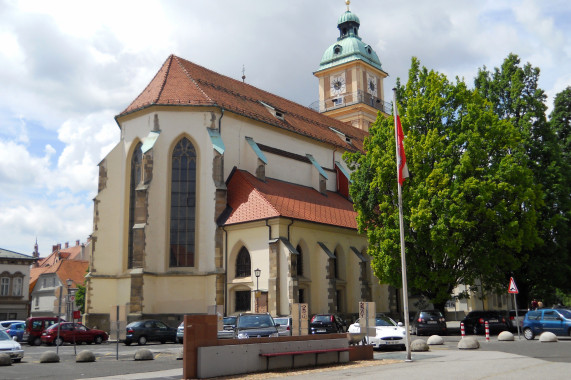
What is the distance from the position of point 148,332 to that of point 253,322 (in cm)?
976

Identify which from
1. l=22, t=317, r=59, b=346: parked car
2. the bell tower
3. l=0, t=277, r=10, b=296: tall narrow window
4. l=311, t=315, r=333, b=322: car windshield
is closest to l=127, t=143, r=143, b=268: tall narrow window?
l=22, t=317, r=59, b=346: parked car

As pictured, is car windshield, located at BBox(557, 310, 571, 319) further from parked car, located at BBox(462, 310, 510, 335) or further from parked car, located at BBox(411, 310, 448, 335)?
parked car, located at BBox(411, 310, 448, 335)

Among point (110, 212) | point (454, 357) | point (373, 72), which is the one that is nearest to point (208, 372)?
point (454, 357)

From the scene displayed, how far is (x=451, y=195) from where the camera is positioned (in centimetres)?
2758

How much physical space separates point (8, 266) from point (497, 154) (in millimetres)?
49882

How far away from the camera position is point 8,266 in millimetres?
58562

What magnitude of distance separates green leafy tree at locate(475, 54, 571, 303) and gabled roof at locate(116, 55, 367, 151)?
45.2ft

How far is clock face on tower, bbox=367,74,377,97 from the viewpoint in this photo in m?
58.3

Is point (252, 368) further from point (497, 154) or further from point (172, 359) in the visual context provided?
point (497, 154)

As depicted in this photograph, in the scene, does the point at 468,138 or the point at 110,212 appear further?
the point at 110,212

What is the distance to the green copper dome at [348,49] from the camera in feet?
191

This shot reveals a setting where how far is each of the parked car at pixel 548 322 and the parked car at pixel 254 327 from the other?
11.9m

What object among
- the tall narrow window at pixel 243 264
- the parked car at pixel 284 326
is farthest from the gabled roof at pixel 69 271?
the parked car at pixel 284 326

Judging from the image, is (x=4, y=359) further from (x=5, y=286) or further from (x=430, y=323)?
(x=5, y=286)
